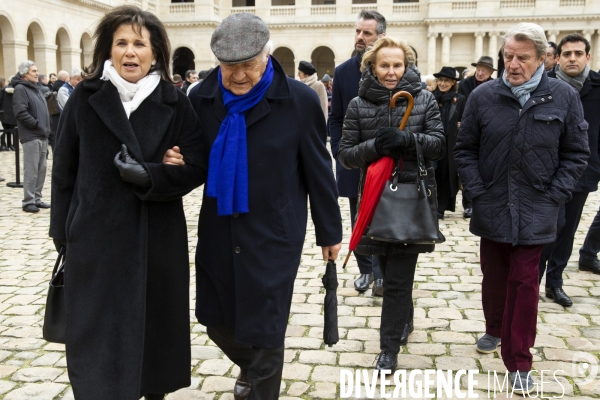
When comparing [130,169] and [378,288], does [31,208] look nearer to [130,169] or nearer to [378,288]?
[378,288]

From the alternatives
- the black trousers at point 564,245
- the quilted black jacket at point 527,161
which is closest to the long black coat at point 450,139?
the black trousers at point 564,245

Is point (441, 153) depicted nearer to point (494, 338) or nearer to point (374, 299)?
point (494, 338)

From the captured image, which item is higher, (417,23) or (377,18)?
(417,23)

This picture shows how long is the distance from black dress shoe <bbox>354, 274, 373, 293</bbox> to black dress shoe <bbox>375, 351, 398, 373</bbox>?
163cm

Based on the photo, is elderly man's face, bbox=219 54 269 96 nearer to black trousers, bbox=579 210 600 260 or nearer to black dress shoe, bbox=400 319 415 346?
black dress shoe, bbox=400 319 415 346

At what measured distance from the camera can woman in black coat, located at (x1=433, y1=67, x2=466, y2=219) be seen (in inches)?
355

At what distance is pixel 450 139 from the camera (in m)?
9.09

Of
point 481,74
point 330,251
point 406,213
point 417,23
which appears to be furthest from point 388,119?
point 417,23

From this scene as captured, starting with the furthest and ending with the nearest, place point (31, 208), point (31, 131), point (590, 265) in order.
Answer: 1. point (31, 131)
2. point (31, 208)
3. point (590, 265)

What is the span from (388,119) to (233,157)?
4.60 feet

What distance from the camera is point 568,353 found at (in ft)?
14.4

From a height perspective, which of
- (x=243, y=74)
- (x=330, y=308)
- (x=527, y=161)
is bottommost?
(x=330, y=308)

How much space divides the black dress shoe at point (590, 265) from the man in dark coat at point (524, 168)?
2824 millimetres

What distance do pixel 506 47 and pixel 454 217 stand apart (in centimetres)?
567
